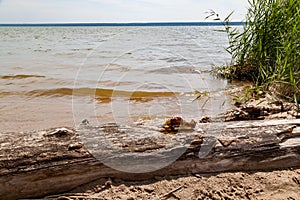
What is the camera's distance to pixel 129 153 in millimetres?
1599

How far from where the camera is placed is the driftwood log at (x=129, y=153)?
1466mm

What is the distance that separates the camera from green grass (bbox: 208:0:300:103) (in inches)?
109

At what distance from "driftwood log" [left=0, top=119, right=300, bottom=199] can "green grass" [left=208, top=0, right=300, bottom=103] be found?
3.32 ft

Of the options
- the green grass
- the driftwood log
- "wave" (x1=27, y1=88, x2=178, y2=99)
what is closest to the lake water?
"wave" (x1=27, y1=88, x2=178, y2=99)

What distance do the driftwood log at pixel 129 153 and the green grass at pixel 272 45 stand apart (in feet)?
3.32

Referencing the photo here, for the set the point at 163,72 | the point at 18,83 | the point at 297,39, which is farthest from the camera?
the point at 163,72

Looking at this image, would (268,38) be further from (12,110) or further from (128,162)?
(12,110)

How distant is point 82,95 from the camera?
4.49 metres

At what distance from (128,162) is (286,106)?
67.3 inches

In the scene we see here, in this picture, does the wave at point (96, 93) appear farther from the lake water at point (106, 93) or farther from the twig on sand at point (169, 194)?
the twig on sand at point (169, 194)

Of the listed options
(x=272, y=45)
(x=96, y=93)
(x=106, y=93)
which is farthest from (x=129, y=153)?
(x=96, y=93)

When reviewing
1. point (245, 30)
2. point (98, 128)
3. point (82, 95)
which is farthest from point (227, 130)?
point (82, 95)

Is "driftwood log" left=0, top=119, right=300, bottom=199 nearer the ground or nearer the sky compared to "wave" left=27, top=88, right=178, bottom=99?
nearer the sky

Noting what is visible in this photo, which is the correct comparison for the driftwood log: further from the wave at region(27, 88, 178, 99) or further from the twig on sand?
the wave at region(27, 88, 178, 99)
